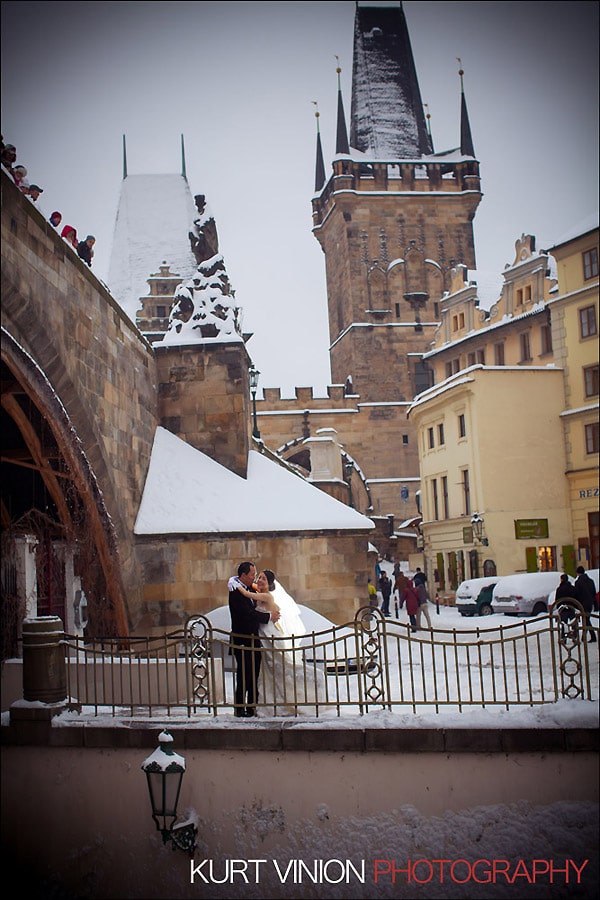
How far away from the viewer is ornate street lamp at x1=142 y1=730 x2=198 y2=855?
538cm

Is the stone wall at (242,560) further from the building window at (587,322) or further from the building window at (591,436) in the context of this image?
the building window at (587,322)

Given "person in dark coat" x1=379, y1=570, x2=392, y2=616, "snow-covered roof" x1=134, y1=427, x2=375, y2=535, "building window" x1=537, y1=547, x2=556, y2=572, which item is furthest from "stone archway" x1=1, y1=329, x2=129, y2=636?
"person in dark coat" x1=379, y1=570, x2=392, y2=616

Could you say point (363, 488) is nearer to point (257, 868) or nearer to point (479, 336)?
point (479, 336)

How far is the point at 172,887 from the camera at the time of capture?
5570mm

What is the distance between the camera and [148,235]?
21.9 metres

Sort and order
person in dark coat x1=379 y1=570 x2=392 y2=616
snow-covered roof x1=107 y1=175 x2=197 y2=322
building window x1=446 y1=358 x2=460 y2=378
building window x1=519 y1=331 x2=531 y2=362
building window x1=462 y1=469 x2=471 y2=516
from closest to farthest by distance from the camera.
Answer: building window x1=519 y1=331 x2=531 y2=362 < building window x1=462 y1=469 x2=471 y2=516 < building window x1=446 y1=358 x2=460 y2=378 < snow-covered roof x1=107 y1=175 x2=197 y2=322 < person in dark coat x1=379 y1=570 x2=392 y2=616

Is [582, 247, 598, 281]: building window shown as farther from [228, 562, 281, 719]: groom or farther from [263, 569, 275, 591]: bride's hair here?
[228, 562, 281, 719]: groom

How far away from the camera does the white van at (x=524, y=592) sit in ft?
26.6

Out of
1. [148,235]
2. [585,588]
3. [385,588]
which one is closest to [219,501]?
[585,588]

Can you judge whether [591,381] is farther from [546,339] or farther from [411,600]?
[411,600]

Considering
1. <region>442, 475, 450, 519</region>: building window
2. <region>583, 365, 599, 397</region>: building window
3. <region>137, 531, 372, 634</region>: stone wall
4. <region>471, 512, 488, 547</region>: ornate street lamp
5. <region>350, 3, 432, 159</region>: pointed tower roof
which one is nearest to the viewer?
<region>583, 365, 599, 397</region>: building window

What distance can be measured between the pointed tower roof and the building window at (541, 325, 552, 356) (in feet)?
10.1

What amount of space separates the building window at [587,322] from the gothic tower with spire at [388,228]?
337 centimetres

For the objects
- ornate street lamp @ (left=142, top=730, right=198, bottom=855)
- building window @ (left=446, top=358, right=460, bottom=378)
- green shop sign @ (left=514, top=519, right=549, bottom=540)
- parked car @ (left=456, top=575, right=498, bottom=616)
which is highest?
building window @ (left=446, top=358, right=460, bottom=378)
